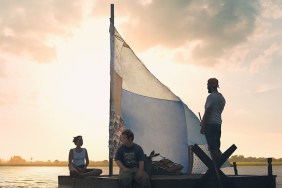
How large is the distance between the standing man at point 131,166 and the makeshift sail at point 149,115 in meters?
4.69

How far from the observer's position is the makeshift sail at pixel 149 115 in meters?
16.7

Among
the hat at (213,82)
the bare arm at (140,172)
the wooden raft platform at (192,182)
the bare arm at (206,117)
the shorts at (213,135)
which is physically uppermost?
the hat at (213,82)

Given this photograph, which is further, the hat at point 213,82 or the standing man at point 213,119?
the hat at point 213,82

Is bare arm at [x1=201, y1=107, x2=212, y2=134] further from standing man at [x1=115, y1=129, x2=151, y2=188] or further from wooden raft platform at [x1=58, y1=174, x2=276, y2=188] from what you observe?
standing man at [x1=115, y1=129, x2=151, y2=188]

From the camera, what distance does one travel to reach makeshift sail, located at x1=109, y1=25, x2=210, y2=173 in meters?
16.7

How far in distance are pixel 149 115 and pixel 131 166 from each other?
218 inches

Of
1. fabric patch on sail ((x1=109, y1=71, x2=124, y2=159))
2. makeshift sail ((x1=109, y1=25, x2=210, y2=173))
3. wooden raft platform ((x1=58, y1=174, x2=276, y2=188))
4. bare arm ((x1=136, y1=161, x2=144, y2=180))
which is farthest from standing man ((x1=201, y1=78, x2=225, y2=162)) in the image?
fabric patch on sail ((x1=109, y1=71, x2=124, y2=159))

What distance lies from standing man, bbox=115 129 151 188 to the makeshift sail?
4689 millimetres

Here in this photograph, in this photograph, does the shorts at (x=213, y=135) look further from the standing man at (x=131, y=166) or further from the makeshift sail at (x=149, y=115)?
the makeshift sail at (x=149, y=115)

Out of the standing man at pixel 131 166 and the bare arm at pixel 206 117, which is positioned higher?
the bare arm at pixel 206 117

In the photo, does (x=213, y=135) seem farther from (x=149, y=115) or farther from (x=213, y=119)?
(x=149, y=115)

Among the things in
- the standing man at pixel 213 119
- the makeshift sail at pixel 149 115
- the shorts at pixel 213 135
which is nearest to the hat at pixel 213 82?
the standing man at pixel 213 119

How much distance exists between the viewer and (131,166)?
459 inches

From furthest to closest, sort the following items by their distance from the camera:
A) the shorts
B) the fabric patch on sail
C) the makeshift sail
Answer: the makeshift sail < the fabric patch on sail < the shorts
